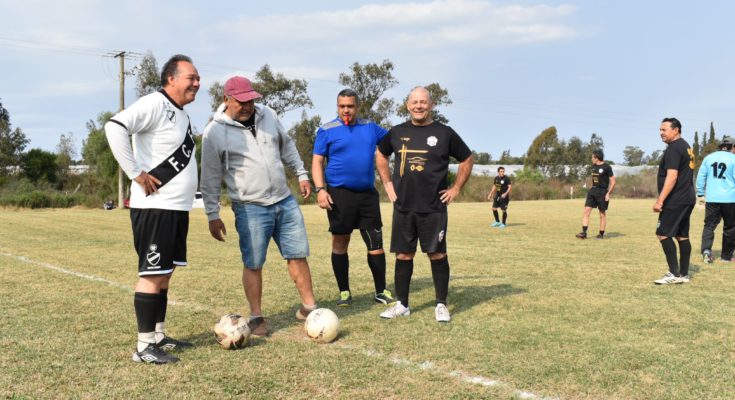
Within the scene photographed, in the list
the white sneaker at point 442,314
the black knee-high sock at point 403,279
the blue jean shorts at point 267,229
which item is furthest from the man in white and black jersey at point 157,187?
the white sneaker at point 442,314

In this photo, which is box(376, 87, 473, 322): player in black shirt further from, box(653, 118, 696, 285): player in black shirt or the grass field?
box(653, 118, 696, 285): player in black shirt

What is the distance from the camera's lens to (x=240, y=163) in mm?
4840

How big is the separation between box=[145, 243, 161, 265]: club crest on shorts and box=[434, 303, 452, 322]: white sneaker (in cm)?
256

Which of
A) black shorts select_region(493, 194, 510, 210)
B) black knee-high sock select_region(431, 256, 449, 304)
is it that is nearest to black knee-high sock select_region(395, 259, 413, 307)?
black knee-high sock select_region(431, 256, 449, 304)

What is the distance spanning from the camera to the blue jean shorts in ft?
16.1

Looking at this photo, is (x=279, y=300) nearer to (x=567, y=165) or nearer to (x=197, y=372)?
(x=197, y=372)

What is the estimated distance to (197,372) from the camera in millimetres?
3881

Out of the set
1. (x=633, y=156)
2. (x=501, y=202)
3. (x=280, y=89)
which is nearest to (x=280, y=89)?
(x=280, y=89)

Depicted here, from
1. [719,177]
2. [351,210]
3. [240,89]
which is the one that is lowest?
[351,210]

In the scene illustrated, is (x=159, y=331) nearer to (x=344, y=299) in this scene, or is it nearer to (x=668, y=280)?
(x=344, y=299)

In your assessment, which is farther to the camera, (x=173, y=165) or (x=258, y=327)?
(x=258, y=327)

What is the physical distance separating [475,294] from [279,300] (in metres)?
2.27

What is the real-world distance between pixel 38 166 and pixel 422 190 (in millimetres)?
49151

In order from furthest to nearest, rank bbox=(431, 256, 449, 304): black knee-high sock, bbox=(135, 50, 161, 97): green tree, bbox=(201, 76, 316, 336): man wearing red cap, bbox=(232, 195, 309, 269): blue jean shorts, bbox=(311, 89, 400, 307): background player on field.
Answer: bbox=(135, 50, 161, 97): green tree < bbox=(311, 89, 400, 307): background player on field < bbox=(431, 256, 449, 304): black knee-high sock < bbox=(232, 195, 309, 269): blue jean shorts < bbox=(201, 76, 316, 336): man wearing red cap
